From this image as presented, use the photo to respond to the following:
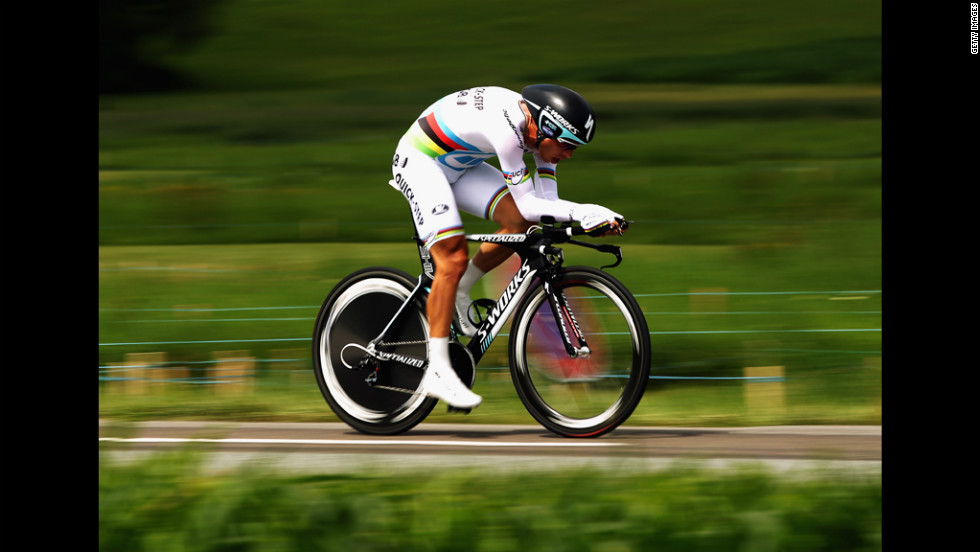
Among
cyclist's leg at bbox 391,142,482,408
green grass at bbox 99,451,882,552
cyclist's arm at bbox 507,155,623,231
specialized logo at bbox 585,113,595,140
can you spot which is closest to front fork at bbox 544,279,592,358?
cyclist's arm at bbox 507,155,623,231

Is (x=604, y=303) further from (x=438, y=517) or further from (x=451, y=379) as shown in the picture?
(x=438, y=517)

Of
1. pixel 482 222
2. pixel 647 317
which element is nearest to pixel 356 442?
pixel 647 317

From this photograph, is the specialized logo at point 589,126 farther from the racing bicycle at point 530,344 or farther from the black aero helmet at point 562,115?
the racing bicycle at point 530,344

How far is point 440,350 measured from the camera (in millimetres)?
5812

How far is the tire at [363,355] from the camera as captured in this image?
6082 mm

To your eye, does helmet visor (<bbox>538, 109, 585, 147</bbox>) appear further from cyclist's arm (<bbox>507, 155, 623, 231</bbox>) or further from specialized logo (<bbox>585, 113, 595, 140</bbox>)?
cyclist's arm (<bbox>507, 155, 623, 231</bbox>)

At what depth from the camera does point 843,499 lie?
4.27m

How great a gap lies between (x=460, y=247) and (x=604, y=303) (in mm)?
728

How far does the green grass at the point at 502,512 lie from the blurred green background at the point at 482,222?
1.81 meters

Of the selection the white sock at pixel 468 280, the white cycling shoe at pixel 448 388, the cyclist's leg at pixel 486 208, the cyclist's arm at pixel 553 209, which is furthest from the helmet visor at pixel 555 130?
the white cycling shoe at pixel 448 388

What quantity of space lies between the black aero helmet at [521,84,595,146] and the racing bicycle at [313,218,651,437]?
42cm

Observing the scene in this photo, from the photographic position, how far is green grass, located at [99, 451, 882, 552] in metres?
4.09
